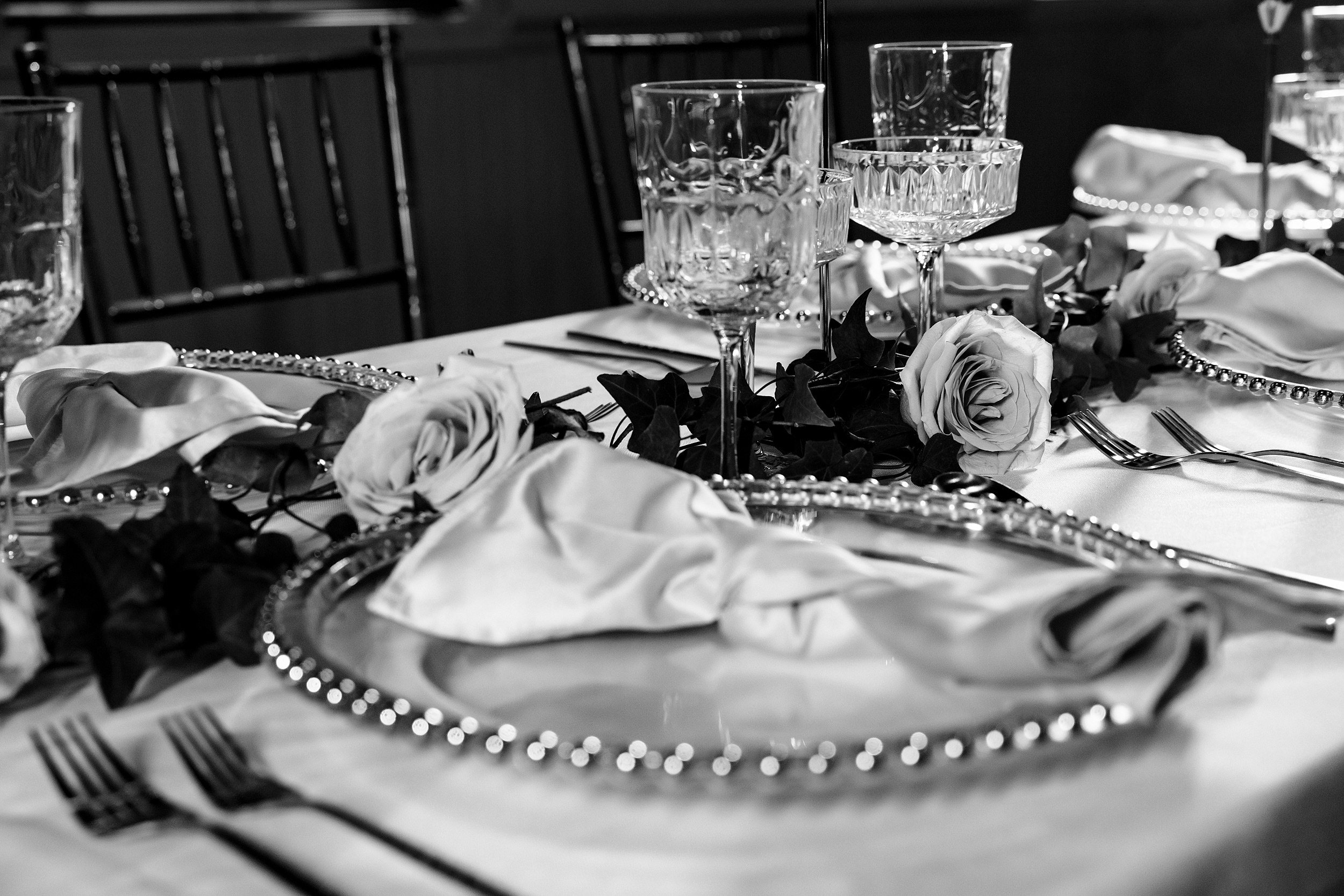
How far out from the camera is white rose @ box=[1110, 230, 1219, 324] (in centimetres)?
100

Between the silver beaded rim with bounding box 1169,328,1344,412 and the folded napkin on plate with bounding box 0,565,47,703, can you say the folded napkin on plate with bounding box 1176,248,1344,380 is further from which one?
the folded napkin on plate with bounding box 0,565,47,703

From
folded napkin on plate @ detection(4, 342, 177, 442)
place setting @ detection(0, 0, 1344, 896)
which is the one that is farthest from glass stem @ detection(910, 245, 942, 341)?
folded napkin on plate @ detection(4, 342, 177, 442)

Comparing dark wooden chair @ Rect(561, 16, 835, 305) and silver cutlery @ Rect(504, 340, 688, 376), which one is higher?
dark wooden chair @ Rect(561, 16, 835, 305)

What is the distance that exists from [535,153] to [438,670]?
2.63 m

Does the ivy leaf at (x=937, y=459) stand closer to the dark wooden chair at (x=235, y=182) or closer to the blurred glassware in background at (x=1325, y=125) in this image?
the blurred glassware in background at (x=1325, y=125)

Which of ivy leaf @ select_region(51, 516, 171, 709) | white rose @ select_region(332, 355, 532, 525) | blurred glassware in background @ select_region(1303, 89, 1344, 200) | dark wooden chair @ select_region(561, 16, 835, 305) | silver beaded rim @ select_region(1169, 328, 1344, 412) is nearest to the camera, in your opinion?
ivy leaf @ select_region(51, 516, 171, 709)

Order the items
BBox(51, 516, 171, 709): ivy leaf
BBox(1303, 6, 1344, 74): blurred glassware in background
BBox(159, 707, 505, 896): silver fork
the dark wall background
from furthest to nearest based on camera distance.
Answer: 1. the dark wall background
2. BBox(1303, 6, 1344, 74): blurred glassware in background
3. BBox(51, 516, 171, 709): ivy leaf
4. BBox(159, 707, 505, 896): silver fork

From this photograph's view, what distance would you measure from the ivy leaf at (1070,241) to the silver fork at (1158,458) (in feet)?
1.10

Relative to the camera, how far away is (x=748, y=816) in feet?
1.38

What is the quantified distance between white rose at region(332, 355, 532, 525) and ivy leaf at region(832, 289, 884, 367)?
242 mm

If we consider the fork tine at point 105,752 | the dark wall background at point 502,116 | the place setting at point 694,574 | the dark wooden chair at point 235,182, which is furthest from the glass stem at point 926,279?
the dark wall background at point 502,116

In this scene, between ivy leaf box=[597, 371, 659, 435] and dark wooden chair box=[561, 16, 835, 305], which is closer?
ivy leaf box=[597, 371, 659, 435]

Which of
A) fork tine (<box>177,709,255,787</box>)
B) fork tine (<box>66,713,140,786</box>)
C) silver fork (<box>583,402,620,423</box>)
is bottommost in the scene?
silver fork (<box>583,402,620,423</box>)

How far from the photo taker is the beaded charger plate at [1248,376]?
2.75 ft
